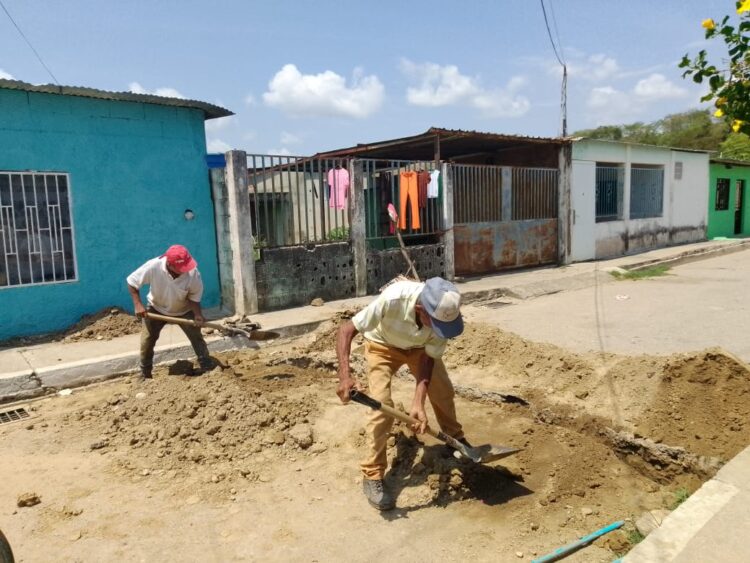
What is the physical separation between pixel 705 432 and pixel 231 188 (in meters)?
6.58

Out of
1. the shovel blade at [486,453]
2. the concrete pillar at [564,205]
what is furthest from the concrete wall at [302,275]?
the concrete pillar at [564,205]

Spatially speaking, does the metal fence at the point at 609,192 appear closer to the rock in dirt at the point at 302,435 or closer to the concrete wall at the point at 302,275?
the concrete wall at the point at 302,275

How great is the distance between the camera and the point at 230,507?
11.9 feet

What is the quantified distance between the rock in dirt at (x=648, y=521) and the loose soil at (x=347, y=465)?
4.4 inches

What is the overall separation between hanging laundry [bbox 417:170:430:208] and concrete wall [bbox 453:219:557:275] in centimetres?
129

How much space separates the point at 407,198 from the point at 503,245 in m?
3.24

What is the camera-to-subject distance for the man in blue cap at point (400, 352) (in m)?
3.39

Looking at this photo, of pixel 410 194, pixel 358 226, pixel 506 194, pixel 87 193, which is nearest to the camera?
pixel 87 193

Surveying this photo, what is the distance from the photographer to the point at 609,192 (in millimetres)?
15734

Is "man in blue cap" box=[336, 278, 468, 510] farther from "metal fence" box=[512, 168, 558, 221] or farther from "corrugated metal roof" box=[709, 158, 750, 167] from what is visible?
"corrugated metal roof" box=[709, 158, 750, 167]

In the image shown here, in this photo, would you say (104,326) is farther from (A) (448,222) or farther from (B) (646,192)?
(B) (646,192)

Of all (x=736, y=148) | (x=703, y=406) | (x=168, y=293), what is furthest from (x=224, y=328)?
(x=736, y=148)

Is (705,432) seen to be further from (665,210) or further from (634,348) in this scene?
(665,210)

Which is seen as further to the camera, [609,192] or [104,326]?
[609,192]
